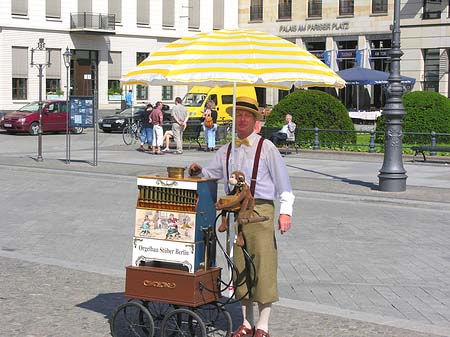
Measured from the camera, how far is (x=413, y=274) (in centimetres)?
955

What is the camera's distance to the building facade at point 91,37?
48.7m

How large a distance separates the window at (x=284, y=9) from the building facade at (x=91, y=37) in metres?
3.90

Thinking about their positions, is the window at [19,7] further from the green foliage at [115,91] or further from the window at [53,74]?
the green foliage at [115,91]

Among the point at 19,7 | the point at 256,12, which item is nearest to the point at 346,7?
the point at 256,12

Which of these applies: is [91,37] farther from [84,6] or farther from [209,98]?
[209,98]

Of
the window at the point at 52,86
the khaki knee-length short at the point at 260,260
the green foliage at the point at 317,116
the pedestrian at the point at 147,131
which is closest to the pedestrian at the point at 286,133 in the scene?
the green foliage at the point at 317,116

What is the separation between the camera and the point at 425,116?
2762cm

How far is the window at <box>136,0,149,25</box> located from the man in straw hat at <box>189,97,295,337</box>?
161 ft

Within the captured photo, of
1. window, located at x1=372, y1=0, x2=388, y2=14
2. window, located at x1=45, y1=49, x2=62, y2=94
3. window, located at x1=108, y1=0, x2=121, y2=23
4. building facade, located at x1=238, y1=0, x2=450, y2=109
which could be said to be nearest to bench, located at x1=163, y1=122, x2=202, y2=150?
building facade, located at x1=238, y1=0, x2=450, y2=109

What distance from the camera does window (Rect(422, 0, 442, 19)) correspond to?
48.9 m

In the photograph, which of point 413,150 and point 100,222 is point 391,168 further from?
point 413,150

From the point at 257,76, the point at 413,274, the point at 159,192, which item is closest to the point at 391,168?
the point at 413,274

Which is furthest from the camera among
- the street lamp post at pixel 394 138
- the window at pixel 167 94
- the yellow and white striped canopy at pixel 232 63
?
the window at pixel 167 94

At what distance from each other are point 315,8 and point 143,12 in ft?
34.6
